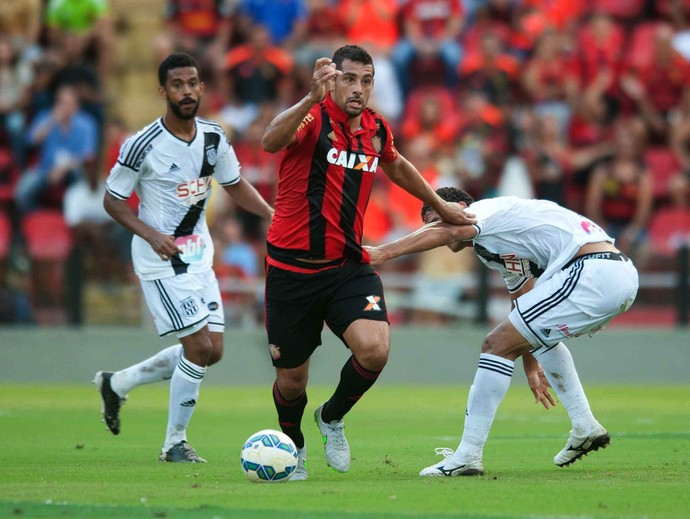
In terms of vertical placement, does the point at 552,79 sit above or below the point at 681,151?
above

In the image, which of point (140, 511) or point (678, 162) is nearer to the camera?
point (140, 511)

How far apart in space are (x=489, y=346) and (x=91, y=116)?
42.3ft

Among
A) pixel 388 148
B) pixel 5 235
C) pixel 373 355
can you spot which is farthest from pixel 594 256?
pixel 5 235

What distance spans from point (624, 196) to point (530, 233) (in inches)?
412

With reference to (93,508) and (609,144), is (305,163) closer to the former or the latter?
(93,508)

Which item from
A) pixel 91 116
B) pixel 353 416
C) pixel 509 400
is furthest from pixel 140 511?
pixel 91 116

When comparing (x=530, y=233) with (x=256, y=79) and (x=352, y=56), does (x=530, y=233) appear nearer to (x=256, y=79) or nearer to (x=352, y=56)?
(x=352, y=56)

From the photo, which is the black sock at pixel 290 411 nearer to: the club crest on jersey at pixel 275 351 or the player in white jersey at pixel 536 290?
the club crest on jersey at pixel 275 351

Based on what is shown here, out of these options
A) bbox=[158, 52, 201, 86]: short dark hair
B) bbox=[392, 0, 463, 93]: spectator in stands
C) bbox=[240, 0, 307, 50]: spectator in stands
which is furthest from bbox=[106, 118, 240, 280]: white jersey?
bbox=[240, 0, 307, 50]: spectator in stands

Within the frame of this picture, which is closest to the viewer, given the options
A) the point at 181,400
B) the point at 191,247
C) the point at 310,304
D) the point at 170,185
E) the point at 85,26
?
the point at 310,304

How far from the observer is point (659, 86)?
20.2 meters

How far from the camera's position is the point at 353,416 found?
568 inches

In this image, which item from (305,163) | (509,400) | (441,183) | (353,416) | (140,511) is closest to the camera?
(140,511)

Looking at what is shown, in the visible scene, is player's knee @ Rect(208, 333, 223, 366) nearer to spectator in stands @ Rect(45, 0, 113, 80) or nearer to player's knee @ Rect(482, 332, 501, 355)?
player's knee @ Rect(482, 332, 501, 355)
